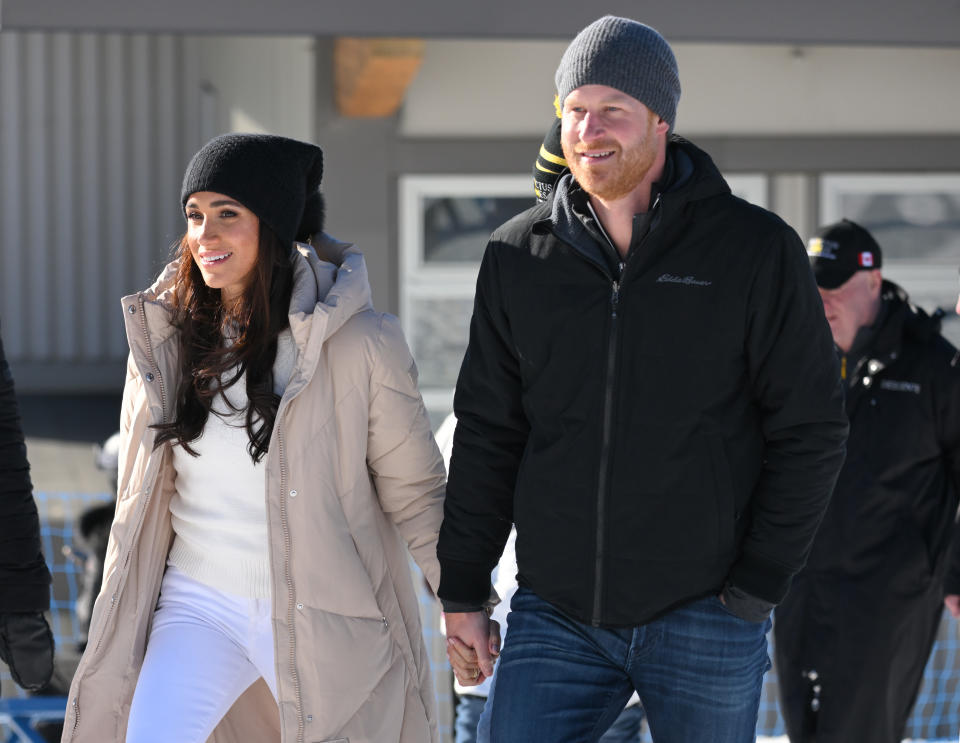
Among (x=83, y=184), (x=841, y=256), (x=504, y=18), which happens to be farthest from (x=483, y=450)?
(x=83, y=184)

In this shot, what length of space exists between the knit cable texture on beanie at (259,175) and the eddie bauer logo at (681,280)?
1084 millimetres

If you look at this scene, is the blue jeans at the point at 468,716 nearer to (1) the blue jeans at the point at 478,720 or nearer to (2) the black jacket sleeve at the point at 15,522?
(1) the blue jeans at the point at 478,720

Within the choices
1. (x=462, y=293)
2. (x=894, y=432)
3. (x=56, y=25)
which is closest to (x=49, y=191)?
(x=462, y=293)

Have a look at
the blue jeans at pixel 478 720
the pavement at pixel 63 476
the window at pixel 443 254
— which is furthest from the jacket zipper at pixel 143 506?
the window at pixel 443 254

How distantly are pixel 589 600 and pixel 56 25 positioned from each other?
277 cm

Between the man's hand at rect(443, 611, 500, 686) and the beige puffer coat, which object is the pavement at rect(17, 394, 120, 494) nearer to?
the beige puffer coat

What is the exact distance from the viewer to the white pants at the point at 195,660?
9.34 ft

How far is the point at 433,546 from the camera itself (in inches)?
125

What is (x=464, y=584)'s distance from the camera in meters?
2.82

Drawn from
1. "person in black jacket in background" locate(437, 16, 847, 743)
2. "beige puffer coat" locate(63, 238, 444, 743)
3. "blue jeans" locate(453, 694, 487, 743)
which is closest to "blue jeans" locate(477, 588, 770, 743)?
"person in black jacket in background" locate(437, 16, 847, 743)

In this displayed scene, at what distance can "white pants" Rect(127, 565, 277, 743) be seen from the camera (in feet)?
9.34

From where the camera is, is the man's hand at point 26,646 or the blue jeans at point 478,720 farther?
the blue jeans at point 478,720

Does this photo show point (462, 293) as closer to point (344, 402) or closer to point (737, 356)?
point (344, 402)

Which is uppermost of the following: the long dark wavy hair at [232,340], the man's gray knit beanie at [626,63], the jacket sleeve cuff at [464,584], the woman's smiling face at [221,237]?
the man's gray knit beanie at [626,63]
